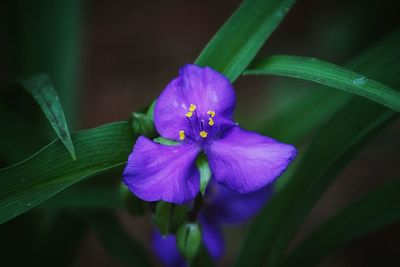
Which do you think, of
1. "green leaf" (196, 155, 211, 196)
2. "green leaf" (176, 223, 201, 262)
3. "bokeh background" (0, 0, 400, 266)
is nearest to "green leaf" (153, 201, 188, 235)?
"green leaf" (176, 223, 201, 262)

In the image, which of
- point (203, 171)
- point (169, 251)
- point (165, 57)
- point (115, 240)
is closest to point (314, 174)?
point (203, 171)

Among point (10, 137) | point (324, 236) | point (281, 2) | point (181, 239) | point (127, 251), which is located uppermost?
point (281, 2)

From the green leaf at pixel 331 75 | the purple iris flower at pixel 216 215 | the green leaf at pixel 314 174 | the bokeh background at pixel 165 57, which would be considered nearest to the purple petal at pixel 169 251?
the purple iris flower at pixel 216 215

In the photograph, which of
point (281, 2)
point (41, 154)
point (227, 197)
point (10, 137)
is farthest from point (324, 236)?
point (10, 137)

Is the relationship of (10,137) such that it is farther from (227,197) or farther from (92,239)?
(92,239)

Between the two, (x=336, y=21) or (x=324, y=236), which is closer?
(x=324, y=236)

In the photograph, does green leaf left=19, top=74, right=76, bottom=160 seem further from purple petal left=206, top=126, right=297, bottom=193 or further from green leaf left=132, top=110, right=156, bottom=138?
purple petal left=206, top=126, right=297, bottom=193
